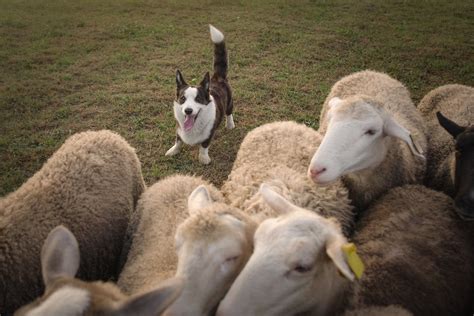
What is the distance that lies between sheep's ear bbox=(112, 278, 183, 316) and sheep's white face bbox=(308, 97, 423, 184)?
5.47 ft

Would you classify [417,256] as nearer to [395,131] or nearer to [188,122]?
[395,131]

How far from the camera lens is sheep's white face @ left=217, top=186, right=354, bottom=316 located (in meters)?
2.14

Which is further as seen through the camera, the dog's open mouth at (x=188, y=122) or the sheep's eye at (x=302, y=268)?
the dog's open mouth at (x=188, y=122)


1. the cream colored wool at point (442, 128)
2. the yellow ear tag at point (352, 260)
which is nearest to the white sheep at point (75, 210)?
the yellow ear tag at point (352, 260)

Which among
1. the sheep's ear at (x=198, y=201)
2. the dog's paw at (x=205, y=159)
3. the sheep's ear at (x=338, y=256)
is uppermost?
the sheep's ear at (x=338, y=256)

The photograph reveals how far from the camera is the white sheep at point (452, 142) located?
3178mm

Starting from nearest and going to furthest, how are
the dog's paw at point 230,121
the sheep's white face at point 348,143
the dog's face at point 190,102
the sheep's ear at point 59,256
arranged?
the sheep's ear at point 59,256
the sheep's white face at point 348,143
the dog's face at point 190,102
the dog's paw at point 230,121

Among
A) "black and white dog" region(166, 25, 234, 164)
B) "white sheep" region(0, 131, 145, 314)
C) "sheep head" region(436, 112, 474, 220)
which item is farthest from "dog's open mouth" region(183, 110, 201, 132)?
"sheep head" region(436, 112, 474, 220)

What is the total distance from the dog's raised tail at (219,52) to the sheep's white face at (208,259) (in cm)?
476

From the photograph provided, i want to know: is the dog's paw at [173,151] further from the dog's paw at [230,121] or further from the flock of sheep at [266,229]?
the flock of sheep at [266,229]

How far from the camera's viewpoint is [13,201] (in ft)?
11.1

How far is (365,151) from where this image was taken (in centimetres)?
337

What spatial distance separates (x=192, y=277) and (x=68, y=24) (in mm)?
12695

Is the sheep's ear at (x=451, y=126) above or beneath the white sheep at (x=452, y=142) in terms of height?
above
